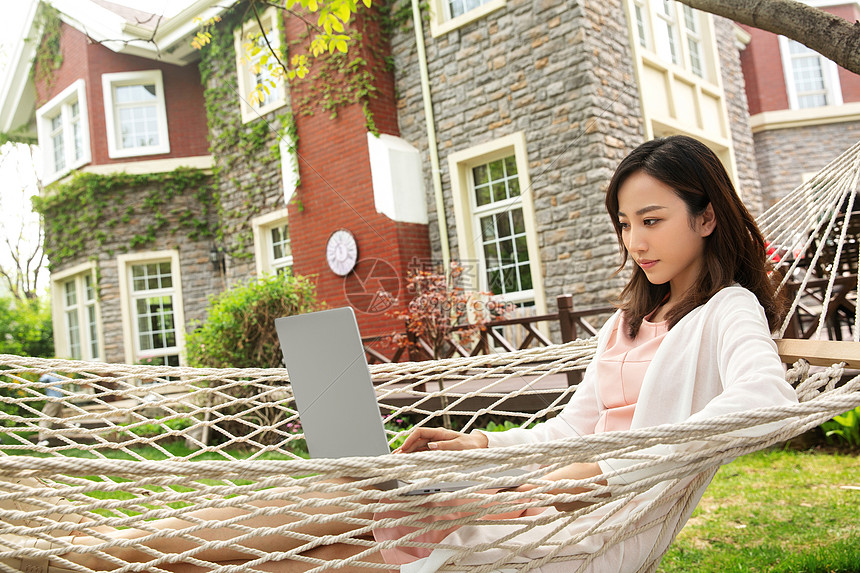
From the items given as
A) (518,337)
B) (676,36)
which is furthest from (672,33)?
(518,337)

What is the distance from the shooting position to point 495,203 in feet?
18.4

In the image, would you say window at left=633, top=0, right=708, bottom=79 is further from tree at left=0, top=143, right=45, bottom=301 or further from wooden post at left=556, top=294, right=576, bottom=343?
tree at left=0, top=143, right=45, bottom=301

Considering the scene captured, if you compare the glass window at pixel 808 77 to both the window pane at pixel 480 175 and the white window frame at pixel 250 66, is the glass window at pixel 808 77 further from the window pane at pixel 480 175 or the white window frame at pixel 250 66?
the white window frame at pixel 250 66

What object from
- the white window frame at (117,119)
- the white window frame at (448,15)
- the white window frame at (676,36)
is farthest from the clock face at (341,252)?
the white window frame at (117,119)

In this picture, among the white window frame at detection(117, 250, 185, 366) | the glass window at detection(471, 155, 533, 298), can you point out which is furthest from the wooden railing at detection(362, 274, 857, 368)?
the white window frame at detection(117, 250, 185, 366)

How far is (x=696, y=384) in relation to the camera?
1079 mm

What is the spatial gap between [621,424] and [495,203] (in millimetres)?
4480

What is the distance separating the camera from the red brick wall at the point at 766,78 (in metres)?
9.45

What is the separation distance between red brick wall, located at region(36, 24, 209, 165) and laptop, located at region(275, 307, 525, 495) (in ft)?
27.2

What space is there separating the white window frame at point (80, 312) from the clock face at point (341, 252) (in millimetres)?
3951

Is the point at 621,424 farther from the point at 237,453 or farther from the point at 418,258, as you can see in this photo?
the point at 418,258

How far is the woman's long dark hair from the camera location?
118 centimetres

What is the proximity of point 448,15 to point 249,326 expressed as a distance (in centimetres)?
327

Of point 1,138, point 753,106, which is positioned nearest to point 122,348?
point 1,138
